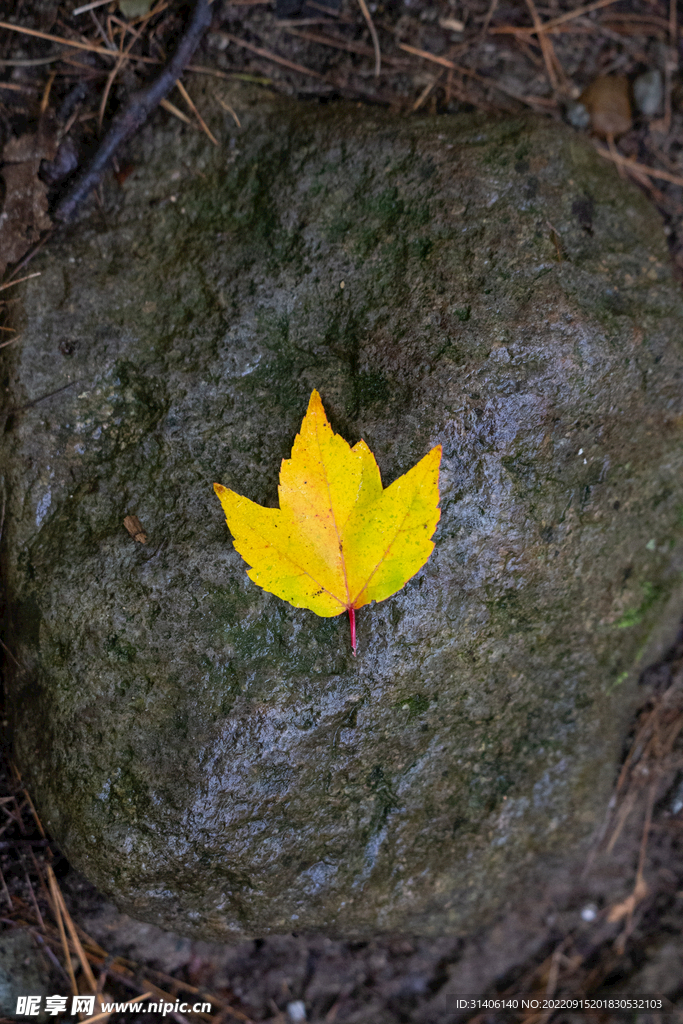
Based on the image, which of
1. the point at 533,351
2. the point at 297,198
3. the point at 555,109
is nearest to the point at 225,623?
the point at 533,351

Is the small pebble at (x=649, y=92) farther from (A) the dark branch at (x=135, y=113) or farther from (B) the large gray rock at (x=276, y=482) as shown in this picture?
(A) the dark branch at (x=135, y=113)

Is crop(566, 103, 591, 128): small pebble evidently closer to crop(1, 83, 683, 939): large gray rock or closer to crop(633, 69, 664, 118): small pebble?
crop(633, 69, 664, 118): small pebble

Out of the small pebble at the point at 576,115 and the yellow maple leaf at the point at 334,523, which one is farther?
the small pebble at the point at 576,115

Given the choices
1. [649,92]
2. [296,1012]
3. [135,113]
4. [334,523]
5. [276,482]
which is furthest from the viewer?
[649,92]

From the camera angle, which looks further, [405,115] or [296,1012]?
[296,1012]

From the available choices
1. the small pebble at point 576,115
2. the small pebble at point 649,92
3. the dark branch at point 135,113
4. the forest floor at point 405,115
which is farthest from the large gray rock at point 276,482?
the small pebble at point 649,92

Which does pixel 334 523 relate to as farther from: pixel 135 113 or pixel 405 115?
pixel 135 113

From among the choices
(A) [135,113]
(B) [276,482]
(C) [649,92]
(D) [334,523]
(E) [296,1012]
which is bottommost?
(E) [296,1012]

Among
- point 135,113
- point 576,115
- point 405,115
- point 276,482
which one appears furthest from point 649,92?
point 276,482
